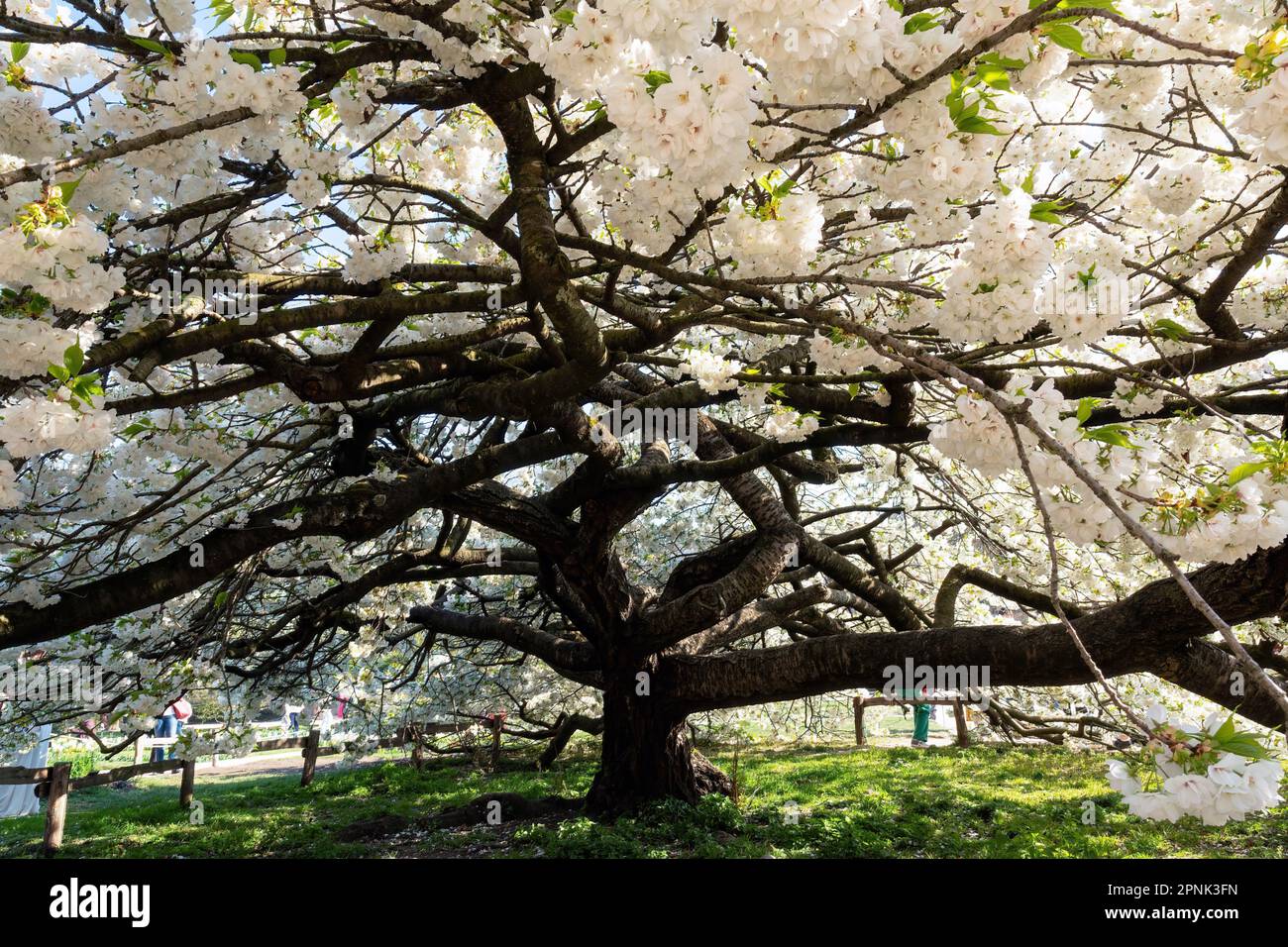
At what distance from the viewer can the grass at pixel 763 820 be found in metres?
5.13

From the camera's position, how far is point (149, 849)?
6.42 m

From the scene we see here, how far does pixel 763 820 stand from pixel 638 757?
3.43ft

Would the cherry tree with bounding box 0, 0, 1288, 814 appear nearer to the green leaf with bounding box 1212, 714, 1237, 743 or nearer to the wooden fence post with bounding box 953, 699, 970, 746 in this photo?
the green leaf with bounding box 1212, 714, 1237, 743

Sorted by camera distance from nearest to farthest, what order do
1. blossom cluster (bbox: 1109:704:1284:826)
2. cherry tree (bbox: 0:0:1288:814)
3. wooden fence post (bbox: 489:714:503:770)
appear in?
blossom cluster (bbox: 1109:704:1284:826) < cherry tree (bbox: 0:0:1288:814) < wooden fence post (bbox: 489:714:503:770)

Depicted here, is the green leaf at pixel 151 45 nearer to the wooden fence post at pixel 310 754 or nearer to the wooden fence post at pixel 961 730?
the wooden fence post at pixel 310 754

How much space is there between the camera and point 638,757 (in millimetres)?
6273

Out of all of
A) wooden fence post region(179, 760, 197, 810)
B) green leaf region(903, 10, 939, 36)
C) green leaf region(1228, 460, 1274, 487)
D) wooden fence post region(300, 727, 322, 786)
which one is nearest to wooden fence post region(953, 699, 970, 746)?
wooden fence post region(300, 727, 322, 786)

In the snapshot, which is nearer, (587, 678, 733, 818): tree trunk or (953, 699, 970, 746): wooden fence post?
(587, 678, 733, 818): tree trunk

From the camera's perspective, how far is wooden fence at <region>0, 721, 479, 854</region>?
23.6ft

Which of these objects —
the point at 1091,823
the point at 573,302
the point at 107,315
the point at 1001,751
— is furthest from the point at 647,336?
the point at 1001,751

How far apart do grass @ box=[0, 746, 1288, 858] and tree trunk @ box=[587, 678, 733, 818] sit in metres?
0.33
